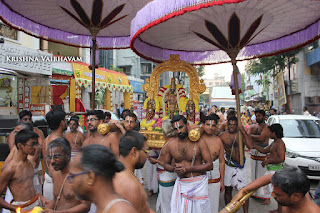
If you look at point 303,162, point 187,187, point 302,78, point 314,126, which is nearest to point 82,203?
point 187,187

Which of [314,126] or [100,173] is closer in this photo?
[100,173]

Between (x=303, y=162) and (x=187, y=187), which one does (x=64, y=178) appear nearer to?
(x=187, y=187)

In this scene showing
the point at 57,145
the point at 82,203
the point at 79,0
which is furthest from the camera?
the point at 79,0

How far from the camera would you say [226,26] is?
4.98 m

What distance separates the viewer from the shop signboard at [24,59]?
9227 mm

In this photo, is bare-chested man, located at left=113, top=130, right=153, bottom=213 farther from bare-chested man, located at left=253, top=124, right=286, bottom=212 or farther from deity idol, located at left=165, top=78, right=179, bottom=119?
deity idol, located at left=165, top=78, right=179, bottom=119

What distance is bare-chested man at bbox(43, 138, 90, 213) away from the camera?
2.50m

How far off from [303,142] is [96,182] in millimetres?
6818

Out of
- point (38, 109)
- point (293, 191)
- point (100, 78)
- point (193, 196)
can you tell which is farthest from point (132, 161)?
point (100, 78)

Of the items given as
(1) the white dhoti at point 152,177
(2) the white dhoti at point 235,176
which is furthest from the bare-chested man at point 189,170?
(1) the white dhoti at point 152,177

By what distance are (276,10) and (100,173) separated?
4549mm

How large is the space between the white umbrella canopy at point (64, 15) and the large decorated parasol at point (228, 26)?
981mm

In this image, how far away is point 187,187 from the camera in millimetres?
3797

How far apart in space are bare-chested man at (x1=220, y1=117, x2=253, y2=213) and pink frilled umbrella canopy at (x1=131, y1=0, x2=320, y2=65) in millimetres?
1847
